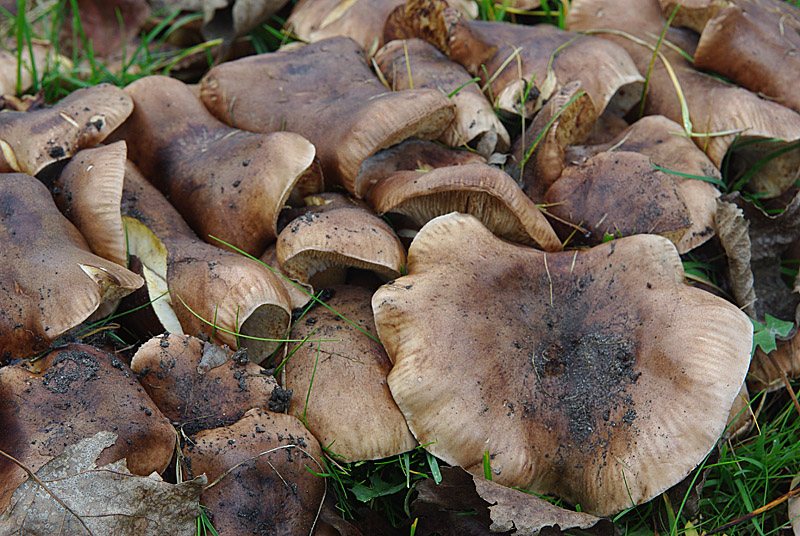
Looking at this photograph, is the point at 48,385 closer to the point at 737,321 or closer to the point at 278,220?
the point at 278,220

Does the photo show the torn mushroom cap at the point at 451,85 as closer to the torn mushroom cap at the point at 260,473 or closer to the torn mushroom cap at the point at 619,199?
→ the torn mushroom cap at the point at 619,199

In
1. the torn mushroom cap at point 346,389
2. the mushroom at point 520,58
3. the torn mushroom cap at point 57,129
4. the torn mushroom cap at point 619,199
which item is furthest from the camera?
the mushroom at point 520,58

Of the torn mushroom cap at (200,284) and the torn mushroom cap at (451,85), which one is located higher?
the torn mushroom cap at (451,85)

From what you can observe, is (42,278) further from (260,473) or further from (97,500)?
(260,473)

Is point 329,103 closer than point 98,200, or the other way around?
point 98,200

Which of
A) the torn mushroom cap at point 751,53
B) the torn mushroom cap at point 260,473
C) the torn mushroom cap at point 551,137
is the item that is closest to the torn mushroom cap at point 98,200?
the torn mushroom cap at point 260,473

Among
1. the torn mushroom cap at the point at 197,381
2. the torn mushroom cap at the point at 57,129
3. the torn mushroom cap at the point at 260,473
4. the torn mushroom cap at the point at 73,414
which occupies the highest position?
the torn mushroom cap at the point at 57,129

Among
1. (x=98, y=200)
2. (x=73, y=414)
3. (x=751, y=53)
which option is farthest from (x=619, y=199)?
(x=73, y=414)
